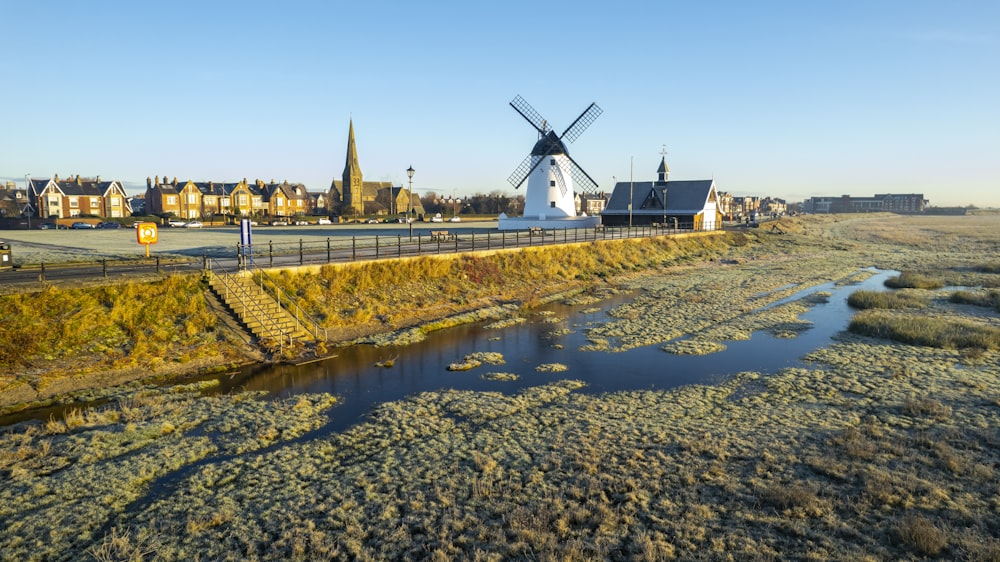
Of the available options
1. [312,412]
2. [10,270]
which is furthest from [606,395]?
[10,270]

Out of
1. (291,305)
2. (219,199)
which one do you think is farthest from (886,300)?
(219,199)

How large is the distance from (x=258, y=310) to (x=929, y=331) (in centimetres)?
2637

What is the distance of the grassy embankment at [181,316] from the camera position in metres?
16.4

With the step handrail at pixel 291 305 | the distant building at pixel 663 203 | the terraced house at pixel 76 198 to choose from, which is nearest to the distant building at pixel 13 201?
the terraced house at pixel 76 198

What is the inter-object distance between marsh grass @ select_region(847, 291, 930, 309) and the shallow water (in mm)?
5586

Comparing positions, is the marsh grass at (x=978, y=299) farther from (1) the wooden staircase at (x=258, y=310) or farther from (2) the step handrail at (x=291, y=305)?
(1) the wooden staircase at (x=258, y=310)

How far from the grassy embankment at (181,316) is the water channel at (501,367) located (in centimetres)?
181

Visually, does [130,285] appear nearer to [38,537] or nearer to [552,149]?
A: [38,537]

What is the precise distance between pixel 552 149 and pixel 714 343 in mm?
45396

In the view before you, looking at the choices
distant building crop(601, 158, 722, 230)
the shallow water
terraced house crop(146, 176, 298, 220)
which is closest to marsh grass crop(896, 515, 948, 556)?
the shallow water

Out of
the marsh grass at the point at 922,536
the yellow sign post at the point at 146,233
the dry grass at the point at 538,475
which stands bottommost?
the dry grass at the point at 538,475

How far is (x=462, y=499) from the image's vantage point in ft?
32.5

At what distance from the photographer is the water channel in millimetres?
16391

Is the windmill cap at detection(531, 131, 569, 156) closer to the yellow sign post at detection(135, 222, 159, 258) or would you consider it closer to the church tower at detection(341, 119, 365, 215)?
the yellow sign post at detection(135, 222, 159, 258)
